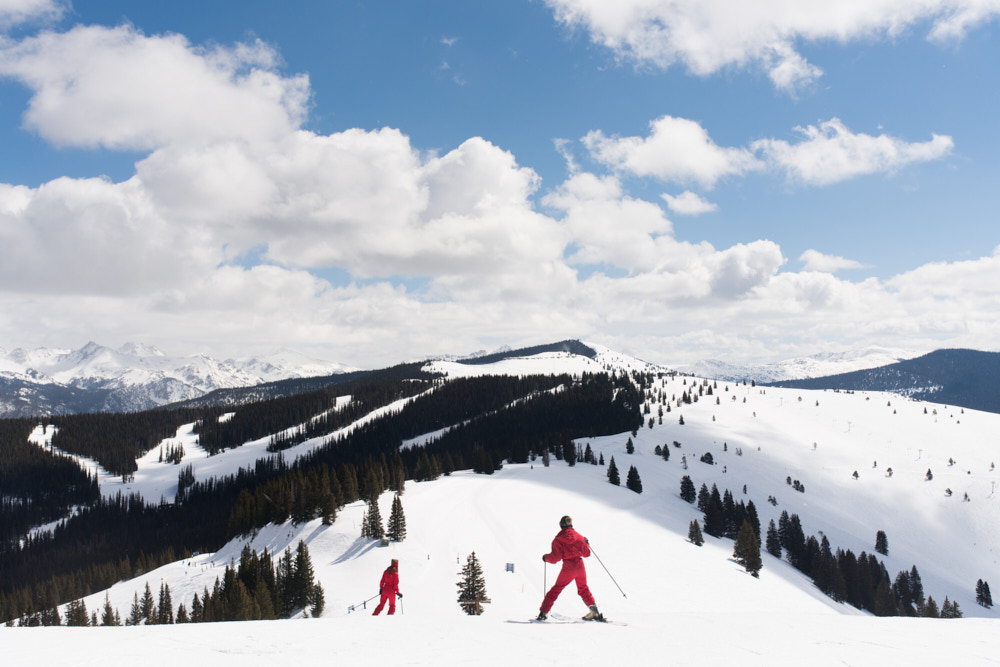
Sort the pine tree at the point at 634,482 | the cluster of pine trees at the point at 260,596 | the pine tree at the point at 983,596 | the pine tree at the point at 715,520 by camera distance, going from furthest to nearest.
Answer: the pine tree at the point at 634,482
the pine tree at the point at 983,596
the pine tree at the point at 715,520
the cluster of pine trees at the point at 260,596

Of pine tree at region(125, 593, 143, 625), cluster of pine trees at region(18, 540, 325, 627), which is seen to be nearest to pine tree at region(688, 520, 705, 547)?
cluster of pine trees at region(18, 540, 325, 627)

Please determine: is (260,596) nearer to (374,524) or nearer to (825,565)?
(374,524)

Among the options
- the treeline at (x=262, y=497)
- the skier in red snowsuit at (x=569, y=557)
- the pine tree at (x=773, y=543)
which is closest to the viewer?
the skier in red snowsuit at (x=569, y=557)

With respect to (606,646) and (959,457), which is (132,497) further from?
(959,457)

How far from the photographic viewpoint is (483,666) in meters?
9.34

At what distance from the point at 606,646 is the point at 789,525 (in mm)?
107923

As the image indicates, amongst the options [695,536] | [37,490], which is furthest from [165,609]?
[37,490]

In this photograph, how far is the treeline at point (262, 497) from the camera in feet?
251

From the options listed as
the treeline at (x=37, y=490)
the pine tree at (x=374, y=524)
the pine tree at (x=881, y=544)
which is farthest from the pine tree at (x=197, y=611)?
the treeline at (x=37, y=490)

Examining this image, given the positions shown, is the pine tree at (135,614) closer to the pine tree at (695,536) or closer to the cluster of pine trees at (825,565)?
the pine tree at (695,536)

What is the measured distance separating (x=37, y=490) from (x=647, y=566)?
23525cm

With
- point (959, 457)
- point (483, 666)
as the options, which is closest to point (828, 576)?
point (483, 666)

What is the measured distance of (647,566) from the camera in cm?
5538

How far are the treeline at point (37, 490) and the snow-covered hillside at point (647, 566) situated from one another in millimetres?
21453
